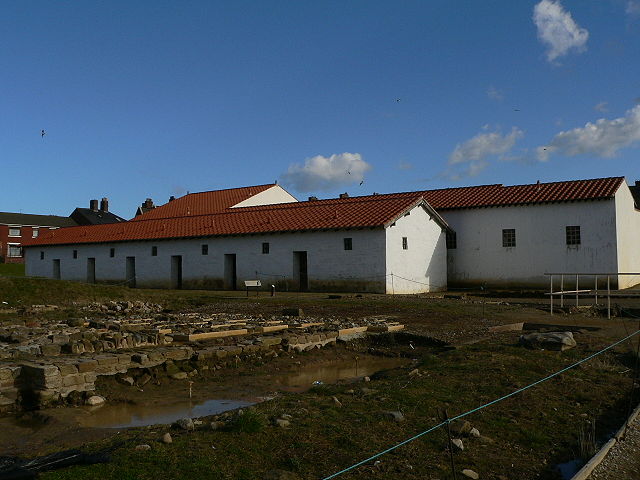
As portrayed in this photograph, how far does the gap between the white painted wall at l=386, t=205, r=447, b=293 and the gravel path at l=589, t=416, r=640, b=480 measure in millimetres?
22114

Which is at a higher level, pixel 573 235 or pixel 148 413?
pixel 573 235

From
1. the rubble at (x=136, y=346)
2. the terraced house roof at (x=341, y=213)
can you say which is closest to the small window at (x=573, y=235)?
the terraced house roof at (x=341, y=213)

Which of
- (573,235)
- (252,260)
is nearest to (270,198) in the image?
(252,260)

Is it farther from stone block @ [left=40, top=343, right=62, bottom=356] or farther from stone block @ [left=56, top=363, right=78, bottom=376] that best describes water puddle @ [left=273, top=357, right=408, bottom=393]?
stone block @ [left=40, top=343, right=62, bottom=356]

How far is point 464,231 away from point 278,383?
25134mm

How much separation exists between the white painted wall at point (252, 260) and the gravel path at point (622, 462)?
2202cm

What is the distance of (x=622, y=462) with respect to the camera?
18.7 feet

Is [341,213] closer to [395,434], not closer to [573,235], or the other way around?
[573,235]

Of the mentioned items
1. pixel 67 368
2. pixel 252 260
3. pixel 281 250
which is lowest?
pixel 67 368

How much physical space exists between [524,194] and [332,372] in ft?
79.6

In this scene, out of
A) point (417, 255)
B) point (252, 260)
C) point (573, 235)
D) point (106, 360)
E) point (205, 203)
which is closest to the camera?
point (106, 360)

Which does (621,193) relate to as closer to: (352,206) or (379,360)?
(352,206)

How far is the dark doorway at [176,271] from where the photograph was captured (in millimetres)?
36000

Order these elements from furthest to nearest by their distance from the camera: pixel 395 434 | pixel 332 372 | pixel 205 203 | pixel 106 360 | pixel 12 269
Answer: pixel 12 269, pixel 205 203, pixel 332 372, pixel 106 360, pixel 395 434
